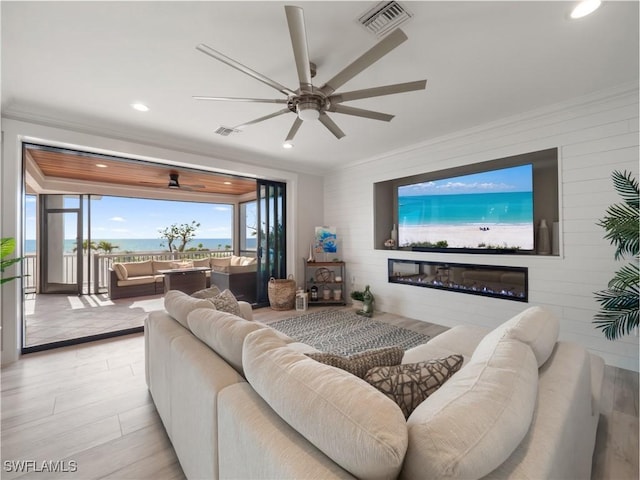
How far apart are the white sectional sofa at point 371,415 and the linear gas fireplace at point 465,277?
2.05 metres

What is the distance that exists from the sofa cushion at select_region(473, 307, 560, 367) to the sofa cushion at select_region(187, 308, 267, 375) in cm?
99

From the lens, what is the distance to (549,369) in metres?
1.21

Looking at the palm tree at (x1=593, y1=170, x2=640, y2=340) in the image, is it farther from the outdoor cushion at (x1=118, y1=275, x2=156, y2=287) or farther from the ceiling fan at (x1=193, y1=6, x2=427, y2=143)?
the outdoor cushion at (x1=118, y1=275, x2=156, y2=287)

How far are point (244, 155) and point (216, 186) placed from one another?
2770 mm

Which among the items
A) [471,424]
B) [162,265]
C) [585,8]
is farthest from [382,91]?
[162,265]

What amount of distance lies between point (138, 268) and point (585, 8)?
7.43 metres

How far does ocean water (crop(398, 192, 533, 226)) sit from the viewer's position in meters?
3.29

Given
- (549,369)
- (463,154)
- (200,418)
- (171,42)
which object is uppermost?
(171,42)

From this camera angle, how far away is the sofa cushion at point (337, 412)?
→ 2.12 ft

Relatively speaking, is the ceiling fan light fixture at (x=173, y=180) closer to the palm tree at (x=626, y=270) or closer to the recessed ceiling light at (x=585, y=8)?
the recessed ceiling light at (x=585, y=8)

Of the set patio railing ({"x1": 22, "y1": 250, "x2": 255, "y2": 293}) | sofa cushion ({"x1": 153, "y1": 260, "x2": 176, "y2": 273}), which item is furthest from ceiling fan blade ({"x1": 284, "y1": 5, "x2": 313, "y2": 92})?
patio railing ({"x1": 22, "y1": 250, "x2": 255, "y2": 293})

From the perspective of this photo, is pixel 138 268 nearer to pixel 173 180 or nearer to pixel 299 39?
pixel 173 180

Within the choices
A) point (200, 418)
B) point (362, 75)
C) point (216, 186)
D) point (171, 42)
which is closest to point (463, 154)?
point (362, 75)

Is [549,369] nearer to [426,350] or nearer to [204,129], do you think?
[426,350]
